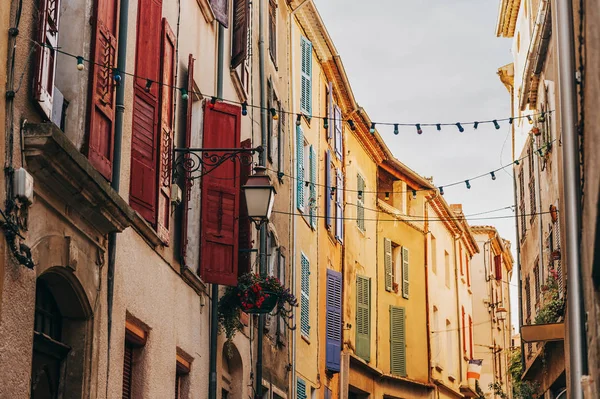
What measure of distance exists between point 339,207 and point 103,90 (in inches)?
699

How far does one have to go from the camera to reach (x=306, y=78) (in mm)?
24484

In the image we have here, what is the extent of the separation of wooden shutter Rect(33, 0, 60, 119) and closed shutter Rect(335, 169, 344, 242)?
720 inches

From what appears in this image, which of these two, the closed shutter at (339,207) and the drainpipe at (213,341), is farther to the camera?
→ the closed shutter at (339,207)

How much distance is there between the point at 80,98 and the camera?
9430 mm

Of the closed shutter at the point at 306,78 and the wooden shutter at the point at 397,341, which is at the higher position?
the closed shutter at the point at 306,78

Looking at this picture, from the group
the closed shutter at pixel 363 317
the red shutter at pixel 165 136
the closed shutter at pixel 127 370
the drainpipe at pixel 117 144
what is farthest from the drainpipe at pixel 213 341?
the closed shutter at pixel 363 317

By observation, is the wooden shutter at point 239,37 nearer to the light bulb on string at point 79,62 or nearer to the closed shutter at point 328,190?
the light bulb on string at point 79,62

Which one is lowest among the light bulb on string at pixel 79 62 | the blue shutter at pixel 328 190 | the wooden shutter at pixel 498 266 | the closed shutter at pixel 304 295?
the light bulb on string at pixel 79 62

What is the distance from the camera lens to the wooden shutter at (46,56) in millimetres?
8203

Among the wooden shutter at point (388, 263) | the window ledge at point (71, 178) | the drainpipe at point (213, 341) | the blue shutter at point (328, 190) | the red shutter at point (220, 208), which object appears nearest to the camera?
the window ledge at point (71, 178)

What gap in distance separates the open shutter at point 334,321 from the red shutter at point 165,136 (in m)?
13.2

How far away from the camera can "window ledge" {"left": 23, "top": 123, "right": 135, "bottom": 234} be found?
311 inches

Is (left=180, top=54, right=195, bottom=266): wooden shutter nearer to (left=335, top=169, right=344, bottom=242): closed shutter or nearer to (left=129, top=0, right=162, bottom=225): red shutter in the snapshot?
(left=129, top=0, right=162, bottom=225): red shutter

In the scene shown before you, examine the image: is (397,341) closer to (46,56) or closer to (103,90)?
(103,90)
